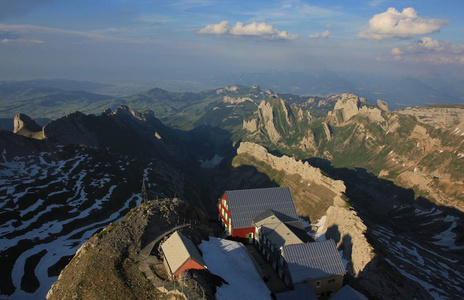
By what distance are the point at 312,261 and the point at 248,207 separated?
20.2m

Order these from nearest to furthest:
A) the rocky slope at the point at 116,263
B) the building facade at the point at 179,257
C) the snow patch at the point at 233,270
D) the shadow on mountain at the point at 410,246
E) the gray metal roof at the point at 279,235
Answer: the rocky slope at the point at 116,263
the building facade at the point at 179,257
the snow patch at the point at 233,270
the gray metal roof at the point at 279,235
the shadow on mountain at the point at 410,246

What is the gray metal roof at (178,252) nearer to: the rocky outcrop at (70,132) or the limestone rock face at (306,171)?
the limestone rock face at (306,171)

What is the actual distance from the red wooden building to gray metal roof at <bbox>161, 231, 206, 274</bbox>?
76.2 ft

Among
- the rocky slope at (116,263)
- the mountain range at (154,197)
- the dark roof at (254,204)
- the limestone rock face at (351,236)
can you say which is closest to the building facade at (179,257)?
the rocky slope at (116,263)

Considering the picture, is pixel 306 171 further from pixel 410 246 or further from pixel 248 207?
→ pixel 248 207

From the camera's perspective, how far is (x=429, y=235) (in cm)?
13225

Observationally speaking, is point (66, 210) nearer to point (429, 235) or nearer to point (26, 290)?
point (26, 290)

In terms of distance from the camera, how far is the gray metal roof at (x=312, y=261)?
47.7 m

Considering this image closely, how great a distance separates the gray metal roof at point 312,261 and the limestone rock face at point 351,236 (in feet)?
101

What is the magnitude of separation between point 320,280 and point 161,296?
84.0 ft

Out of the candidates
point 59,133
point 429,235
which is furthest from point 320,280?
point 59,133

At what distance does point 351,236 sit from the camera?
8819cm

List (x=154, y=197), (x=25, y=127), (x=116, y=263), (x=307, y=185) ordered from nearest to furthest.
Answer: (x=116, y=263), (x=154, y=197), (x=307, y=185), (x=25, y=127)

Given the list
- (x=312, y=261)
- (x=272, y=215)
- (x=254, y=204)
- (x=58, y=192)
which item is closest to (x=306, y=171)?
(x=254, y=204)
